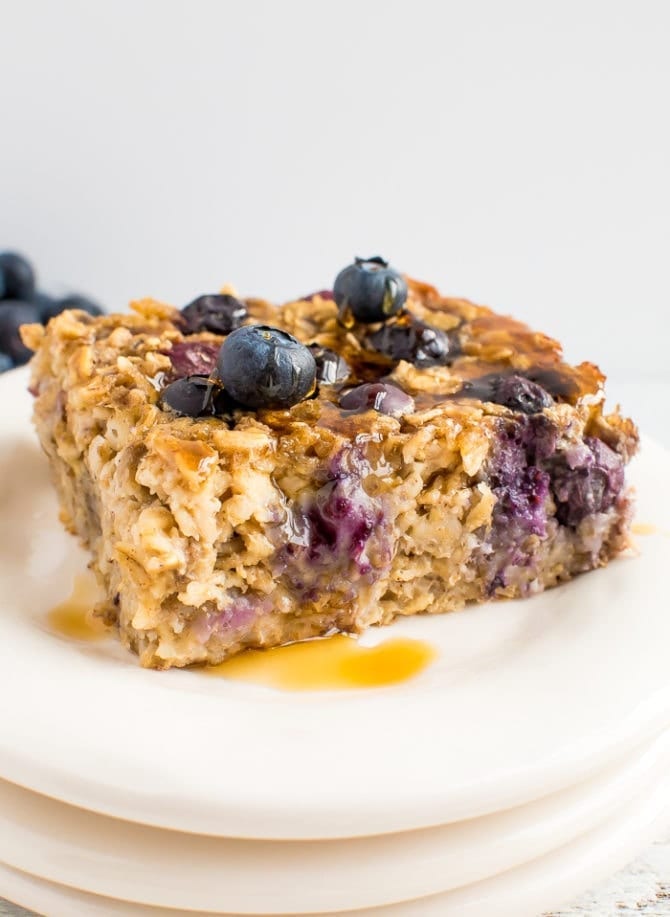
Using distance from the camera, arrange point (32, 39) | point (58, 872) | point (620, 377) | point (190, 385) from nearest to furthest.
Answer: point (58, 872) < point (190, 385) < point (32, 39) < point (620, 377)

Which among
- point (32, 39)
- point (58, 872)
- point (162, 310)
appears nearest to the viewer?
point (58, 872)

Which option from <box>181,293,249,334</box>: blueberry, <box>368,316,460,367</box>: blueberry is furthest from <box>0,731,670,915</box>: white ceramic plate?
<box>181,293,249,334</box>: blueberry

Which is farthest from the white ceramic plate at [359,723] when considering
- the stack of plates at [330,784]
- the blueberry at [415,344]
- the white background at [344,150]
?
the white background at [344,150]

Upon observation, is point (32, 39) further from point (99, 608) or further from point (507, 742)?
point (507, 742)

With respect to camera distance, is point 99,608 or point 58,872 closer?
point 58,872

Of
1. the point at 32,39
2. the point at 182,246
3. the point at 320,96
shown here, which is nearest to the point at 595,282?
the point at 320,96

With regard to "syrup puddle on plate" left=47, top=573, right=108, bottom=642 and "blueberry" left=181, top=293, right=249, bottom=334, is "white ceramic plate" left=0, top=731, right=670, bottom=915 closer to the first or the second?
"syrup puddle on plate" left=47, top=573, right=108, bottom=642

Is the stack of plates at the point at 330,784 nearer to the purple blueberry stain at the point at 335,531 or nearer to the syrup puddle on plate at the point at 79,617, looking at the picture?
the syrup puddle on plate at the point at 79,617
